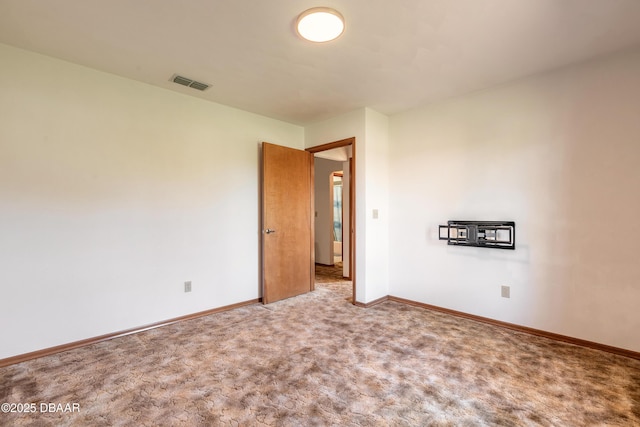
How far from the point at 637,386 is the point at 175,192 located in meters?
4.04

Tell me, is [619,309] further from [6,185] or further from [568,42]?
[6,185]

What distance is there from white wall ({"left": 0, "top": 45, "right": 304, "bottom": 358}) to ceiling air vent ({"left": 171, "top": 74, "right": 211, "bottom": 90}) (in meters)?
0.28

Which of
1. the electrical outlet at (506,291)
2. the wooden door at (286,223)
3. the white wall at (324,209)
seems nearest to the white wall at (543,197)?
the electrical outlet at (506,291)

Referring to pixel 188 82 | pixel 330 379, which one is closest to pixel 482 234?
pixel 330 379

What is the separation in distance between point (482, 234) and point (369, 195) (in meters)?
1.30

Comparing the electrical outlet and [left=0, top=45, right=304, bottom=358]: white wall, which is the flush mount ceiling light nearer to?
[left=0, top=45, right=304, bottom=358]: white wall

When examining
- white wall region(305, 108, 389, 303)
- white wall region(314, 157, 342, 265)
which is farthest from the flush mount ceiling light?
white wall region(314, 157, 342, 265)

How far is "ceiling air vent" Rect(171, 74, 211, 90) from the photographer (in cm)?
280

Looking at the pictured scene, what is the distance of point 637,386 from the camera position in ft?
6.29

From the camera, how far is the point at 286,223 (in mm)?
3955

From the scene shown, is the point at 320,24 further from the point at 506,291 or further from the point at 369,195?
the point at 506,291

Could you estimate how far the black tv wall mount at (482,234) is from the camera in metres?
2.86

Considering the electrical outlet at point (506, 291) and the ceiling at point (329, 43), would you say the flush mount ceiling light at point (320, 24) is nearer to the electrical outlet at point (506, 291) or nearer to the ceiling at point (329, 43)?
the ceiling at point (329, 43)

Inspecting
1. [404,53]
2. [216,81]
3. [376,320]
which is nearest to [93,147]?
[216,81]
